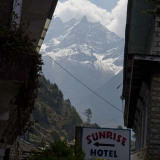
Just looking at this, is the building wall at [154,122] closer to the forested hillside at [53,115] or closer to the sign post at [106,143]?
the sign post at [106,143]

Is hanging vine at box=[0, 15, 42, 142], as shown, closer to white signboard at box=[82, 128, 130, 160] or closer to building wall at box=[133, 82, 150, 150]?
white signboard at box=[82, 128, 130, 160]

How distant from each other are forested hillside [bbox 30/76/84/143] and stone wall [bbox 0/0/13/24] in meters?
116

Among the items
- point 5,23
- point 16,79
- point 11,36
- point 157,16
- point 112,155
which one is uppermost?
point 157,16

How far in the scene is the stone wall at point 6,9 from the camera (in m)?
8.05

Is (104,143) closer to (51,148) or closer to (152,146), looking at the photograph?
(51,148)

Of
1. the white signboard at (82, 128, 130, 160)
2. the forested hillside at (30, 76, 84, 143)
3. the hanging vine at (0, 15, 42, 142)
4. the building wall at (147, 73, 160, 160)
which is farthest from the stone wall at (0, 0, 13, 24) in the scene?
the forested hillside at (30, 76, 84, 143)

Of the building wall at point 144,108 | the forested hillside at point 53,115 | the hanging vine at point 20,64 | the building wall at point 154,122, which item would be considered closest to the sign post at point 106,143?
the hanging vine at point 20,64

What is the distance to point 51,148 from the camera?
679cm

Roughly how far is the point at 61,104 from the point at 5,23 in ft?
478

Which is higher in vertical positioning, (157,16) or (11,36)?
(157,16)

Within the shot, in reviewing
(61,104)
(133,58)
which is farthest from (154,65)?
(61,104)

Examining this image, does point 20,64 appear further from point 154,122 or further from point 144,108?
point 144,108

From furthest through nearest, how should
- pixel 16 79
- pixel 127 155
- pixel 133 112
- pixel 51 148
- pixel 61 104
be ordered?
pixel 61 104 → pixel 133 112 → pixel 127 155 → pixel 51 148 → pixel 16 79

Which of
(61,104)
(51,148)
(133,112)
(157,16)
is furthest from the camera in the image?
(61,104)
